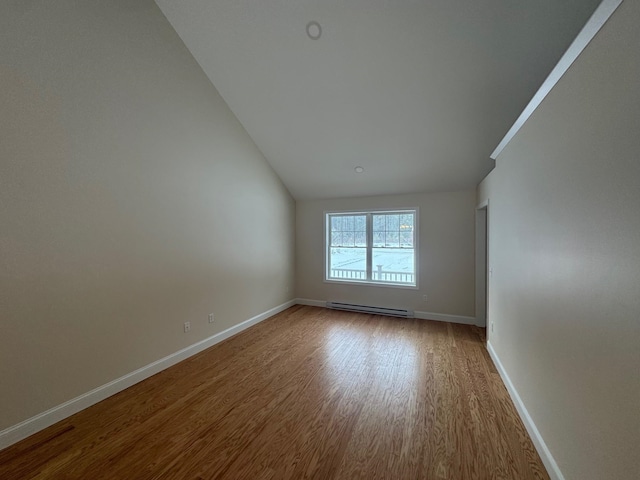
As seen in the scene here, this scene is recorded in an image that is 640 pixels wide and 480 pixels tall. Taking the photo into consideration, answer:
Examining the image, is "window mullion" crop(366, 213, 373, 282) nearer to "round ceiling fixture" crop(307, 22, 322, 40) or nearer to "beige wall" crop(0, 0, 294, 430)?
"beige wall" crop(0, 0, 294, 430)

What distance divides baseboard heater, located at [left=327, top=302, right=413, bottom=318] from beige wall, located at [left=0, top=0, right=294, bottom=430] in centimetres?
232

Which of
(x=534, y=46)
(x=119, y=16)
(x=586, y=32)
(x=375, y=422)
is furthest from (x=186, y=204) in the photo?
(x=534, y=46)

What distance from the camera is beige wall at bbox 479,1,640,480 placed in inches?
39.9

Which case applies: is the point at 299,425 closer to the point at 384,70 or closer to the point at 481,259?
the point at 384,70

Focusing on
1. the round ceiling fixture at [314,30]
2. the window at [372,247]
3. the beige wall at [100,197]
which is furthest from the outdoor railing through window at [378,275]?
the round ceiling fixture at [314,30]

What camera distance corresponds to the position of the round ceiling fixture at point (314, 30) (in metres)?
2.60

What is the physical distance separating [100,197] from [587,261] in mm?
3374

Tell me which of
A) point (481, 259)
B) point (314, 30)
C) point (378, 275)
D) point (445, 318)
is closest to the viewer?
point (314, 30)

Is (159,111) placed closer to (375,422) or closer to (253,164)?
(253,164)


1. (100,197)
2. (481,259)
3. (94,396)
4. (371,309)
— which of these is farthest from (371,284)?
(100,197)

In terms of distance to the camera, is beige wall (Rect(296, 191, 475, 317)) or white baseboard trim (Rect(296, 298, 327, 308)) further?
white baseboard trim (Rect(296, 298, 327, 308))

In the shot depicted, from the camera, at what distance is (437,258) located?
461 centimetres

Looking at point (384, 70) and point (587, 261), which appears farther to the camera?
point (384, 70)

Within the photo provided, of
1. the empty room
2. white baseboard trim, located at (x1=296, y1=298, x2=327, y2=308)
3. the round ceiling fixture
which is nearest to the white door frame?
the empty room
